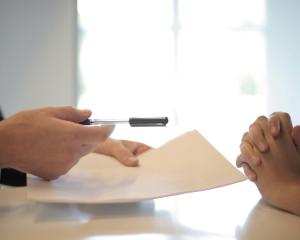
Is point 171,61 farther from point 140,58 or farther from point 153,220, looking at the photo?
point 153,220

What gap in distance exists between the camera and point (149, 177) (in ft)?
1.39

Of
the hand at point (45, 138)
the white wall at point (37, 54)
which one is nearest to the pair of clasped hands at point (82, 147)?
the hand at point (45, 138)

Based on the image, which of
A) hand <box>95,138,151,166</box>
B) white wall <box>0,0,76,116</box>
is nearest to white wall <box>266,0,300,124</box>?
white wall <box>0,0,76,116</box>

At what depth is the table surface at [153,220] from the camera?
0.30 metres

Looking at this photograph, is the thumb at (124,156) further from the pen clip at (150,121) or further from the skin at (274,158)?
the skin at (274,158)

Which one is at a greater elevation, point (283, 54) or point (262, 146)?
point (283, 54)

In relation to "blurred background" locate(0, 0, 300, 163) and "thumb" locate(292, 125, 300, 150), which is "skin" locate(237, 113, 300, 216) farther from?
"blurred background" locate(0, 0, 300, 163)

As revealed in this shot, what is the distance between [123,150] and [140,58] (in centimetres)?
170

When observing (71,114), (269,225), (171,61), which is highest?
(171,61)

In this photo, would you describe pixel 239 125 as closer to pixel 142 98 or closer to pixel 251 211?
pixel 142 98

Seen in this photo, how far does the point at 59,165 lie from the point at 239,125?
197 centimetres

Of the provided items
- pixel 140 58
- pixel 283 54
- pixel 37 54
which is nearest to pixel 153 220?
pixel 140 58

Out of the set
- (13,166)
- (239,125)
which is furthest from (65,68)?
(13,166)

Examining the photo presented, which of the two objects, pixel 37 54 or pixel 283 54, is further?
pixel 283 54
